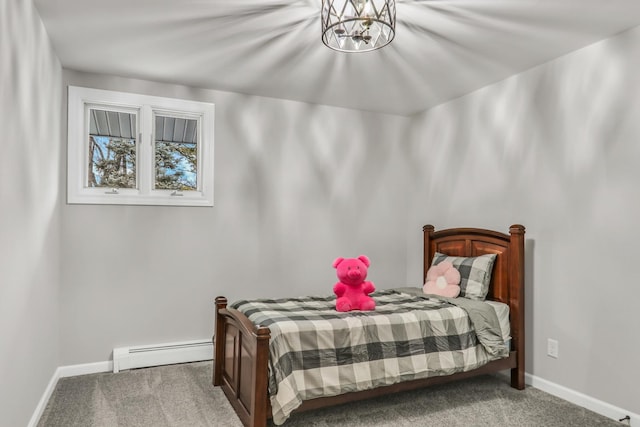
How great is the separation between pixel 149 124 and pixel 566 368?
150 inches

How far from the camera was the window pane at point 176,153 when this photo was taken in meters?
3.91

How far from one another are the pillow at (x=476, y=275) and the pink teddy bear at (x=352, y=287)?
829 millimetres

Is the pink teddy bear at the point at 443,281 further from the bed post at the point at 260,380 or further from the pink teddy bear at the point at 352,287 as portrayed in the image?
the bed post at the point at 260,380

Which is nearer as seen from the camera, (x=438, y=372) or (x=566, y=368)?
(x=438, y=372)

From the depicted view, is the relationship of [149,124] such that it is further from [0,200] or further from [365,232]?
[365,232]

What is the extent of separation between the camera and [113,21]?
2652 mm

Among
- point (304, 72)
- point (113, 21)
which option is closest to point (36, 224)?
point (113, 21)

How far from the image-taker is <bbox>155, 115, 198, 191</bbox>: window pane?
3.91 m

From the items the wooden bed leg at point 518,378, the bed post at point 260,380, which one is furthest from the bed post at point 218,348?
the wooden bed leg at point 518,378

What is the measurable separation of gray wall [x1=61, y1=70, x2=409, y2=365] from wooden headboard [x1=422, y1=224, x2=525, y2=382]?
44.2 inches

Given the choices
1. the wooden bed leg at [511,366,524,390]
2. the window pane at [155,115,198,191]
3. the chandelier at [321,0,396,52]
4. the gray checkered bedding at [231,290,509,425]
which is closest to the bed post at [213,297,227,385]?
the gray checkered bedding at [231,290,509,425]

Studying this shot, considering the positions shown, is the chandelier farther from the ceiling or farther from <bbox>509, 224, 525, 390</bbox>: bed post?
<bbox>509, 224, 525, 390</bbox>: bed post

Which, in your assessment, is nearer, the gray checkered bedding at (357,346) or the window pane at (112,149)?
the gray checkered bedding at (357,346)

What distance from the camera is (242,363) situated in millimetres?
2727
